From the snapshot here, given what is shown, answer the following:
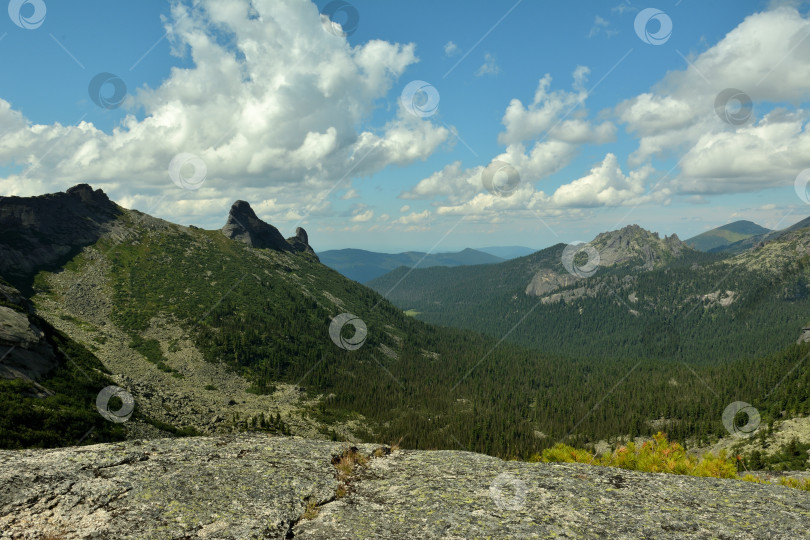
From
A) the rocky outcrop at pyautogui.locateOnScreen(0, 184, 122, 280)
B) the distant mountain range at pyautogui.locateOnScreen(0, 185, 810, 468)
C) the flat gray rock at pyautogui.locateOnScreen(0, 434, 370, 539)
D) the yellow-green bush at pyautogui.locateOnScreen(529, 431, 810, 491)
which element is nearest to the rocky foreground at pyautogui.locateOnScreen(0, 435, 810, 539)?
the flat gray rock at pyautogui.locateOnScreen(0, 434, 370, 539)

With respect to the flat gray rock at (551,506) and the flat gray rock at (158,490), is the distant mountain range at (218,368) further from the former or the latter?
the flat gray rock at (551,506)

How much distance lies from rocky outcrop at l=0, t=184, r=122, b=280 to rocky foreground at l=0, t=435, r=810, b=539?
5387 inches

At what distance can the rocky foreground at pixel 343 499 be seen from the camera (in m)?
11.3

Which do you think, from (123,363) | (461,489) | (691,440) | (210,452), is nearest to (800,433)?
(691,440)

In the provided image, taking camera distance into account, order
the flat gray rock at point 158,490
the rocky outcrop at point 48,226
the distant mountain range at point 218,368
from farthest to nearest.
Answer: the rocky outcrop at point 48,226 → the distant mountain range at point 218,368 → the flat gray rock at point 158,490

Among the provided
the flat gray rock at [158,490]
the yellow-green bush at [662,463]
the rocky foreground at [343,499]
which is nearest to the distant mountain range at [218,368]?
the flat gray rock at [158,490]

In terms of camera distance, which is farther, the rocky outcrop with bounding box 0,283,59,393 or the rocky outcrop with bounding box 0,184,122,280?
the rocky outcrop with bounding box 0,184,122,280

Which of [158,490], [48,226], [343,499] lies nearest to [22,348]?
[158,490]

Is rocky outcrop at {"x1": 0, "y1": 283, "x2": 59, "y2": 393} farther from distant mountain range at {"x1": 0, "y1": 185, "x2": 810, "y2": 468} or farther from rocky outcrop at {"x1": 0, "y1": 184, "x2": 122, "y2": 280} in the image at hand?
rocky outcrop at {"x1": 0, "y1": 184, "x2": 122, "y2": 280}

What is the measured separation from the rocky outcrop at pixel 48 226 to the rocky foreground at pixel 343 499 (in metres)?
137

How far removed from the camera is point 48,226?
457ft

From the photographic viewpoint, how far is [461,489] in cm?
1425

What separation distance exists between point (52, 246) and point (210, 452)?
161545 mm

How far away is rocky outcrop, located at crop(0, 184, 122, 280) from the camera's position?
387 ft
